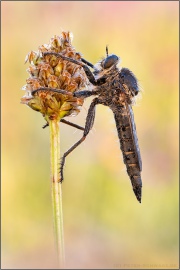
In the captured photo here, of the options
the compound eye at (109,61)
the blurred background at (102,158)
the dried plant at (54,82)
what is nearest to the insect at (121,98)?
the compound eye at (109,61)

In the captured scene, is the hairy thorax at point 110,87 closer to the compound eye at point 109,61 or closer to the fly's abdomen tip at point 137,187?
the compound eye at point 109,61

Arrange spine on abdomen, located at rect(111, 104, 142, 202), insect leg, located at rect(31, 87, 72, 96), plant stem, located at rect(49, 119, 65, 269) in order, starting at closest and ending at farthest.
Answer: plant stem, located at rect(49, 119, 65, 269) → insect leg, located at rect(31, 87, 72, 96) → spine on abdomen, located at rect(111, 104, 142, 202)

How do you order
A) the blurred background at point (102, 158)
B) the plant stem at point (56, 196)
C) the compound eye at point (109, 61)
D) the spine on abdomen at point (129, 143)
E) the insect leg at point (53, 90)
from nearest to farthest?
the plant stem at point (56, 196) → the insect leg at point (53, 90) → the compound eye at point (109, 61) → the spine on abdomen at point (129, 143) → the blurred background at point (102, 158)

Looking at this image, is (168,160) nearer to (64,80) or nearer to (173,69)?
(173,69)

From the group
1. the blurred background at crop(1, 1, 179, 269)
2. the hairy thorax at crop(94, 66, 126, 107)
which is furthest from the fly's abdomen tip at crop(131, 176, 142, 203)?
the blurred background at crop(1, 1, 179, 269)

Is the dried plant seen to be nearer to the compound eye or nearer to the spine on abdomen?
the compound eye

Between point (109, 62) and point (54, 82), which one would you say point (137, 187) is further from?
point (54, 82)

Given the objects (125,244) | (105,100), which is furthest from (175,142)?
(105,100)

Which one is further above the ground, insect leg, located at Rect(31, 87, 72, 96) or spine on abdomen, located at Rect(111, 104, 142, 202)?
insect leg, located at Rect(31, 87, 72, 96)
